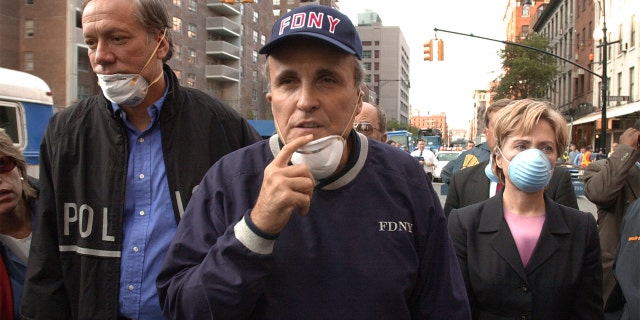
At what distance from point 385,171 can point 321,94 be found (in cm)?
34

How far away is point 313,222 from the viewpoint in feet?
5.40

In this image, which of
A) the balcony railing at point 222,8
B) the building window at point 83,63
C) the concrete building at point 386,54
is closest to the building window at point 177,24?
the balcony railing at point 222,8

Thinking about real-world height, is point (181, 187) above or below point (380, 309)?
above

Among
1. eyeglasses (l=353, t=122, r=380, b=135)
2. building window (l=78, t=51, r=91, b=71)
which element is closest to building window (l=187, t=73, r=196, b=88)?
building window (l=78, t=51, r=91, b=71)

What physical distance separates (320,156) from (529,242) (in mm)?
1892

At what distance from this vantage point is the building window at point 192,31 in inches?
2085

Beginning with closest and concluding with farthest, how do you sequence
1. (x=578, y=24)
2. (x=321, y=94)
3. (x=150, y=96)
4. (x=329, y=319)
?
(x=329, y=319), (x=321, y=94), (x=150, y=96), (x=578, y=24)

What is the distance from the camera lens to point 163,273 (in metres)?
1.63

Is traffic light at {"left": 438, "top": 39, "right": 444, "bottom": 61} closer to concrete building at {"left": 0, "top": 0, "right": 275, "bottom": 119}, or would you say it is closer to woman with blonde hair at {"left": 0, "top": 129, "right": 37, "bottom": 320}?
concrete building at {"left": 0, "top": 0, "right": 275, "bottom": 119}

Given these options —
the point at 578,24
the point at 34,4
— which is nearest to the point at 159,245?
the point at 34,4

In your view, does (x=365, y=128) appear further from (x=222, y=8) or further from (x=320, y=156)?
(x=222, y=8)

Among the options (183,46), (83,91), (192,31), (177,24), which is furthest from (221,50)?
(83,91)

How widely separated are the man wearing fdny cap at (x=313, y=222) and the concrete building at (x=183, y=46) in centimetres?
1360

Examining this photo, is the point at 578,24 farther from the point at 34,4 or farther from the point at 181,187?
the point at 181,187
